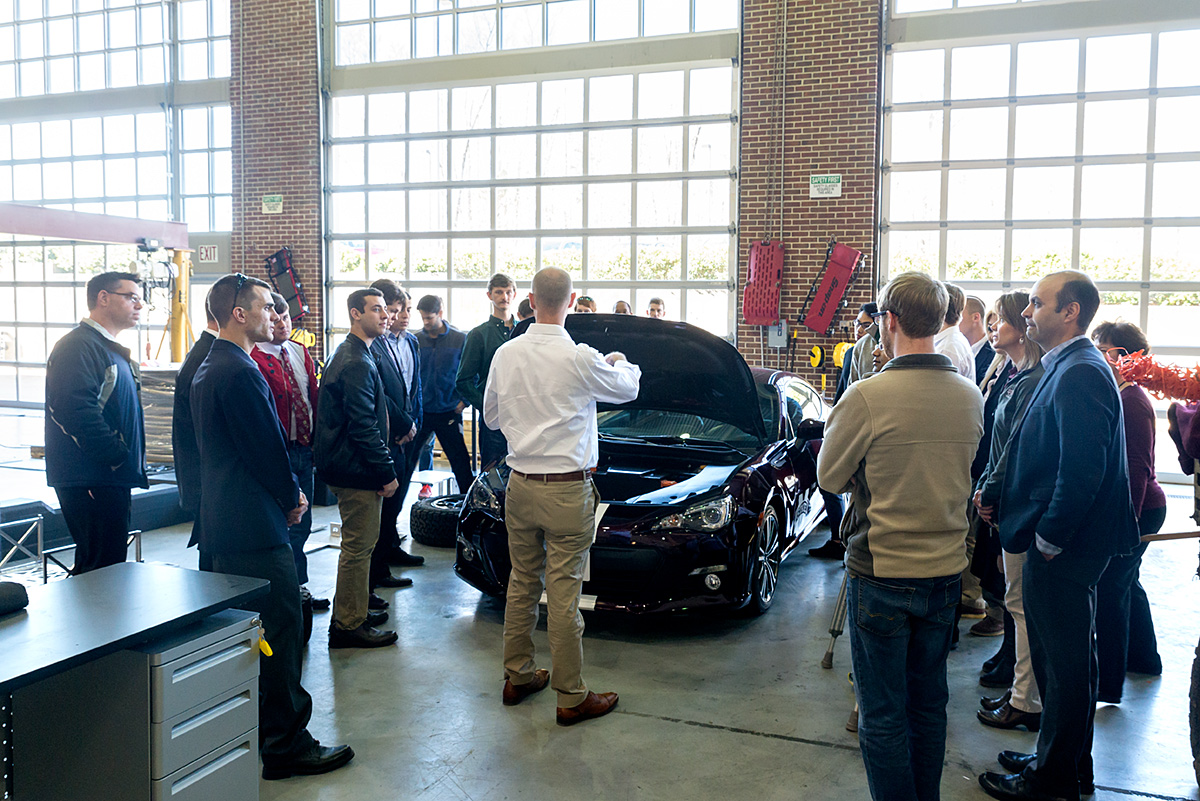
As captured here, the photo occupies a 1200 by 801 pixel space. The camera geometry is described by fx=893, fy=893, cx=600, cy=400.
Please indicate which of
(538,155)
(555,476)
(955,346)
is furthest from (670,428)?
(538,155)

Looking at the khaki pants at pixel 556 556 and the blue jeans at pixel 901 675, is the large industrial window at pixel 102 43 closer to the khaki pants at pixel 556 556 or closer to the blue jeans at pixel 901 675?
the khaki pants at pixel 556 556

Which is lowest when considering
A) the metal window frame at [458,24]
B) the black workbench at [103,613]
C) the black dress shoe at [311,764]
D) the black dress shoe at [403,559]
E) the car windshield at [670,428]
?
the black dress shoe at [403,559]

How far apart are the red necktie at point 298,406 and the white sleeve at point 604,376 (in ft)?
5.29

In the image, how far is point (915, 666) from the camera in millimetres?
2621

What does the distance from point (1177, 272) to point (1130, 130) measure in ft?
5.25

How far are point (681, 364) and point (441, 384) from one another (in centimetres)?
220

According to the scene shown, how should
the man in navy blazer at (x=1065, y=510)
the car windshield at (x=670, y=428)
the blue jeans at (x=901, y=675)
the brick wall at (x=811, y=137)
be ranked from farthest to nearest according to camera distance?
the brick wall at (x=811, y=137)
the car windshield at (x=670, y=428)
the man in navy blazer at (x=1065, y=510)
the blue jeans at (x=901, y=675)

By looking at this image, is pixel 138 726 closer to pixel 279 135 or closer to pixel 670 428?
pixel 670 428

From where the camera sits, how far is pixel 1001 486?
324 cm

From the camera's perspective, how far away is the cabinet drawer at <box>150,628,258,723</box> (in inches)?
95.9

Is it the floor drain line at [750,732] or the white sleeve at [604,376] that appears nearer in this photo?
the floor drain line at [750,732]

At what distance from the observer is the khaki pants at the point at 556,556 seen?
3656 millimetres

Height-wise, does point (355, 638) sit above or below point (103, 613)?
below

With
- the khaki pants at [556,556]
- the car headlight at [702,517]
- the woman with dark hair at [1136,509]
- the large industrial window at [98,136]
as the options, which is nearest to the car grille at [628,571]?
the car headlight at [702,517]
